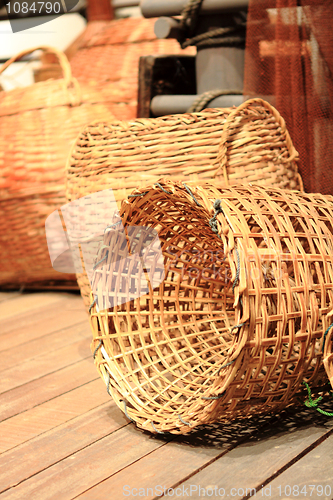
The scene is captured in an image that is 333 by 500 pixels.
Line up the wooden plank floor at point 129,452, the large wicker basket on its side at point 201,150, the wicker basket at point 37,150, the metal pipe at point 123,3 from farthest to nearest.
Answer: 1. the metal pipe at point 123,3
2. the wicker basket at point 37,150
3. the large wicker basket on its side at point 201,150
4. the wooden plank floor at point 129,452

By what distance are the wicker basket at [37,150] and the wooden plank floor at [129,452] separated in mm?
663

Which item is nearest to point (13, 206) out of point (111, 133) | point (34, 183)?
point (34, 183)

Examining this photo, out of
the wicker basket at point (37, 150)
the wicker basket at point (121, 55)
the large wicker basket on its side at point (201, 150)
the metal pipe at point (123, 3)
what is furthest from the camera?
the metal pipe at point (123, 3)

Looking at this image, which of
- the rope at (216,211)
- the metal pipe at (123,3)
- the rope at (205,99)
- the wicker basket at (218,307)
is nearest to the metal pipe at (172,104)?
the rope at (205,99)

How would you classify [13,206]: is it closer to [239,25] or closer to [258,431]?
[239,25]

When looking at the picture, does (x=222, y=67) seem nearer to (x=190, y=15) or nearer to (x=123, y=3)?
(x=190, y=15)

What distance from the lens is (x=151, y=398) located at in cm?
95

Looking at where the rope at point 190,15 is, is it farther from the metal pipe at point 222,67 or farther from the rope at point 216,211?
the rope at point 216,211

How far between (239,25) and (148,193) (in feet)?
2.67

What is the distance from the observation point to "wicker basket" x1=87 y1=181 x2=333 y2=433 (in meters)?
0.77

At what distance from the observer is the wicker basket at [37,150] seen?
1668mm

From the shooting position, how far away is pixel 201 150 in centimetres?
113

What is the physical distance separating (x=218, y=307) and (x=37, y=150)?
0.82 m

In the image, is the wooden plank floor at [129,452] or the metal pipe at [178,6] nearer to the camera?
the wooden plank floor at [129,452]
